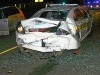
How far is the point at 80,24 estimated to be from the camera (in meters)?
8.89

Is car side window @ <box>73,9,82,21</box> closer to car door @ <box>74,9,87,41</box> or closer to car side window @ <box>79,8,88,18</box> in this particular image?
car door @ <box>74,9,87,41</box>

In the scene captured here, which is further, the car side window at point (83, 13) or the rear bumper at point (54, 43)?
the car side window at point (83, 13)

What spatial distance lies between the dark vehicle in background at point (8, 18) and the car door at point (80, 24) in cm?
426

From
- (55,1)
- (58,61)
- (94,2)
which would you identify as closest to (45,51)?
(58,61)

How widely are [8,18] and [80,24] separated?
5.52 meters

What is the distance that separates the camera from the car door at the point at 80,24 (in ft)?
28.3

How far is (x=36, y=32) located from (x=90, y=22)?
3867 mm

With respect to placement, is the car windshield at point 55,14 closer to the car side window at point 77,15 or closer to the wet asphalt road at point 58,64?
the car side window at point 77,15

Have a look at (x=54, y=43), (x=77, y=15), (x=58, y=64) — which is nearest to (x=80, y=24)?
(x=77, y=15)

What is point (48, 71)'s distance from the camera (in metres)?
6.77

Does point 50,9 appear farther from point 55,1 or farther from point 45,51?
point 55,1

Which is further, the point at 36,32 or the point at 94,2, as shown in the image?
the point at 94,2

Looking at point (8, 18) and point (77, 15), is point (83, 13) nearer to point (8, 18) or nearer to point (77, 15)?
point (77, 15)

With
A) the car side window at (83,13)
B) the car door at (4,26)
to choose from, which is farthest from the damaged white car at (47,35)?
the car door at (4,26)
